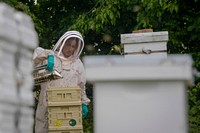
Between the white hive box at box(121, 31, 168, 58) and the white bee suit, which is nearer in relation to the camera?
the white hive box at box(121, 31, 168, 58)

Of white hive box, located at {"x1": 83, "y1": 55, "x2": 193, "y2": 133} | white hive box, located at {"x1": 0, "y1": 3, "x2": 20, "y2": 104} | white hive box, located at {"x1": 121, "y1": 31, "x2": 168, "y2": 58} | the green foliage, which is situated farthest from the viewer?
the green foliage

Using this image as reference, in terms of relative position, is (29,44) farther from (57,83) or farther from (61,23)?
(61,23)

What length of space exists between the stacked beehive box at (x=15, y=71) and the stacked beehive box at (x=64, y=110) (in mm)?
3135

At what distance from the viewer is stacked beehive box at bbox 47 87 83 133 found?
227 inches

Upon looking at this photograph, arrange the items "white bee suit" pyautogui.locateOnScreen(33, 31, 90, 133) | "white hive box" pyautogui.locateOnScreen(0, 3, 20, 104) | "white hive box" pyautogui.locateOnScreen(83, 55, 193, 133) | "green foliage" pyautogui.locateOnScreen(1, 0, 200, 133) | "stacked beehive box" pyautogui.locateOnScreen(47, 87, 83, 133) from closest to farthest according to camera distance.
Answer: "white hive box" pyautogui.locateOnScreen(0, 3, 20, 104) → "white hive box" pyautogui.locateOnScreen(83, 55, 193, 133) → "stacked beehive box" pyautogui.locateOnScreen(47, 87, 83, 133) → "white bee suit" pyautogui.locateOnScreen(33, 31, 90, 133) → "green foliage" pyautogui.locateOnScreen(1, 0, 200, 133)

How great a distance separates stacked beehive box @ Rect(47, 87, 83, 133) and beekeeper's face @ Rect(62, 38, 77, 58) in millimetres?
549

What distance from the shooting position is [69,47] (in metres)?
6.24

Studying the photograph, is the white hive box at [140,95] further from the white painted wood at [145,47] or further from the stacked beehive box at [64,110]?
the white painted wood at [145,47]

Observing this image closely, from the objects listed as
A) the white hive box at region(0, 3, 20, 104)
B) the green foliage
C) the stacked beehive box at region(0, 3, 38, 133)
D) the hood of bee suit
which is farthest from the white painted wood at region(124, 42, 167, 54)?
the white hive box at region(0, 3, 20, 104)

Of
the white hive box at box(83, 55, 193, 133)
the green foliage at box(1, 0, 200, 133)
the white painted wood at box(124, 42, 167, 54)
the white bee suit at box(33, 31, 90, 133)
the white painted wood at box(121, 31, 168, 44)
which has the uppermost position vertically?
the green foliage at box(1, 0, 200, 133)

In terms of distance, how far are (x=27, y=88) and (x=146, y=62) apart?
0.50m

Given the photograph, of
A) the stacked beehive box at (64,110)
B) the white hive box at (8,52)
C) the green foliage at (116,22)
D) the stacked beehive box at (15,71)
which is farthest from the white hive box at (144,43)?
the white hive box at (8,52)

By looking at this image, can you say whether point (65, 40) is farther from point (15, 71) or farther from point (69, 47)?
point (15, 71)

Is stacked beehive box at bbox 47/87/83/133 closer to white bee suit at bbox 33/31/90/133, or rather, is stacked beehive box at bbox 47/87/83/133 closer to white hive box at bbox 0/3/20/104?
white bee suit at bbox 33/31/90/133
